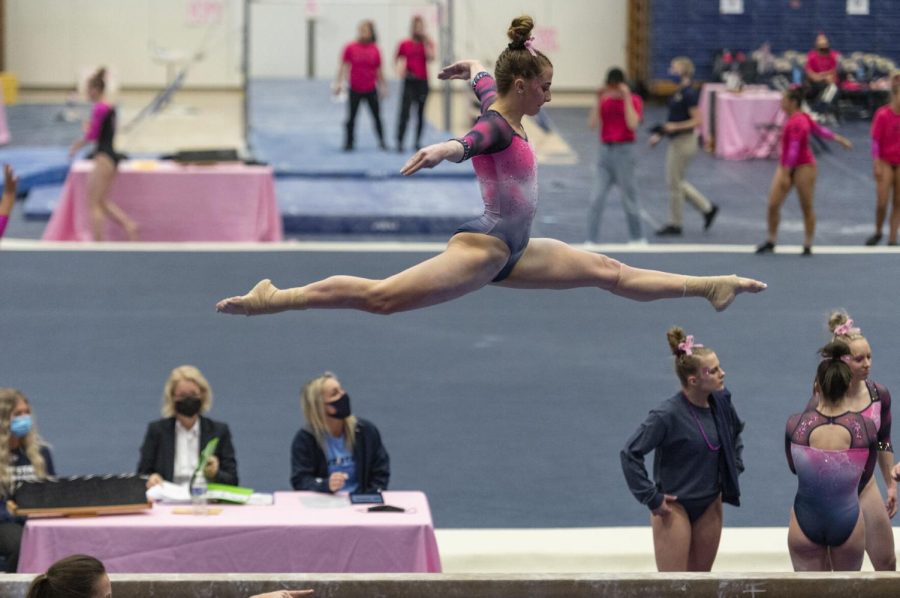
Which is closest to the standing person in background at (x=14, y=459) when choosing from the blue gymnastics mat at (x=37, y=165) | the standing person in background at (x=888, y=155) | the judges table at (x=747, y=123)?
the standing person in background at (x=888, y=155)

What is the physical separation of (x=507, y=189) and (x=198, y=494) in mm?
2662

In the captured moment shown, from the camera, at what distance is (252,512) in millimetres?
5824

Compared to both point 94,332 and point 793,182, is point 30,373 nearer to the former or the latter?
point 94,332

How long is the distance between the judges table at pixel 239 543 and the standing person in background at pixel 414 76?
9285 millimetres

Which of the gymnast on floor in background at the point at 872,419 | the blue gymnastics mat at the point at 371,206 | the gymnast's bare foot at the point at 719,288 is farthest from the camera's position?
the blue gymnastics mat at the point at 371,206

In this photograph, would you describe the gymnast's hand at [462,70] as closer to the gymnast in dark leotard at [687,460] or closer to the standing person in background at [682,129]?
the gymnast in dark leotard at [687,460]

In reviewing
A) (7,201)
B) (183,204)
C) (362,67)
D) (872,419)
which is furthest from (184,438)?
(362,67)

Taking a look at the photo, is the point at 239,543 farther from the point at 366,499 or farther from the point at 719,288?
the point at 719,288

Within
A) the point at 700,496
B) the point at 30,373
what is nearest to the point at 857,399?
the point at 700,496

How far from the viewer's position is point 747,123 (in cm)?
1697

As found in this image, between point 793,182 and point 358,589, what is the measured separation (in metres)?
7.25

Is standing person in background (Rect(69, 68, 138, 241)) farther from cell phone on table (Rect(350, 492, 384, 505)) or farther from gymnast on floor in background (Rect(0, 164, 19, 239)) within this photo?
cell phone on table (Rect(350, 492, 384, 505))

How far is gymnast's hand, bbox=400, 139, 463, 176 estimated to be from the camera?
10.3 feet

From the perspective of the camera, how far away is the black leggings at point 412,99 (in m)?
14.7
